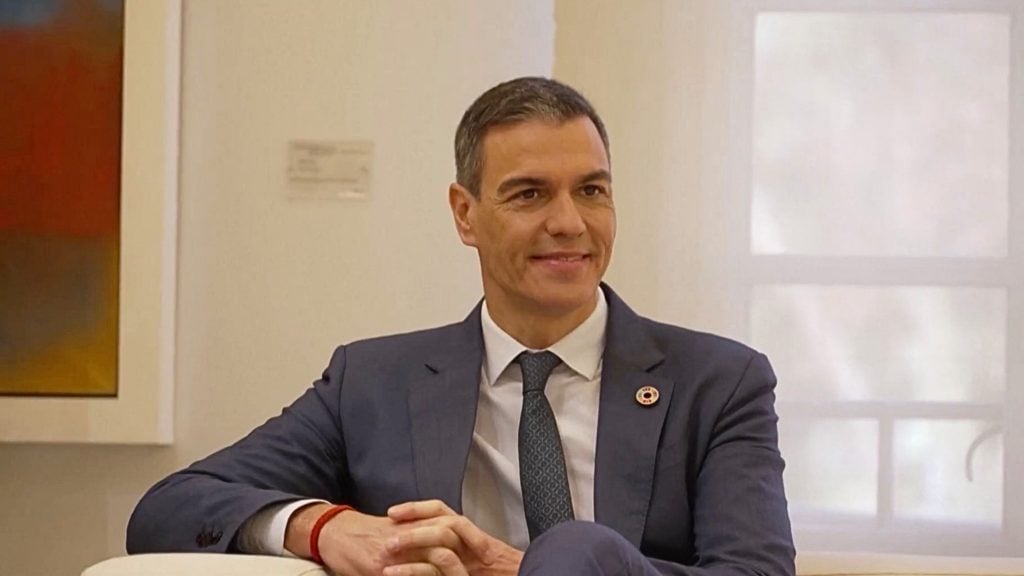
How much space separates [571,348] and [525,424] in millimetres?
147

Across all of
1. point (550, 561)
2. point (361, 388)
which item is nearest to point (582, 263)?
point (361, 388)

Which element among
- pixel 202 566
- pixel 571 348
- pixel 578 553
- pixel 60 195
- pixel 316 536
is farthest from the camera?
pixel 60 195

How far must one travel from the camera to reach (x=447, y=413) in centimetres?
213

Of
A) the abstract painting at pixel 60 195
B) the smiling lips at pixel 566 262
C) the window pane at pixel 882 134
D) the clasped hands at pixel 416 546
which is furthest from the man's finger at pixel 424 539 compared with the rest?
the window pane at pixel 882 134

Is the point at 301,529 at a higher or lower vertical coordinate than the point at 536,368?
lower

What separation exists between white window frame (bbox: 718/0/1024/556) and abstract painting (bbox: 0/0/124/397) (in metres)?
1.33

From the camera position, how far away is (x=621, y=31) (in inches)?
123

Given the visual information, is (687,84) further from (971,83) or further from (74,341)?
(74,341)

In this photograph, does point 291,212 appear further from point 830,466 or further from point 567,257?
point 830,466

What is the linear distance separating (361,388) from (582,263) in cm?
41

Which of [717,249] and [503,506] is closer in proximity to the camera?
[503,506]

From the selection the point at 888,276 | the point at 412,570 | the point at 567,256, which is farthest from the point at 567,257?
the point at 888,276

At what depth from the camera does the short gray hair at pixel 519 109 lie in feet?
6.90

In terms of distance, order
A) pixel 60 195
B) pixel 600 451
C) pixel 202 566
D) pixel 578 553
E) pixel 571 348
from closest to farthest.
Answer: pixel 578 553 < pixel 202 566 < pixel 600 451 < pixel 571 348 < pixel 60 195
